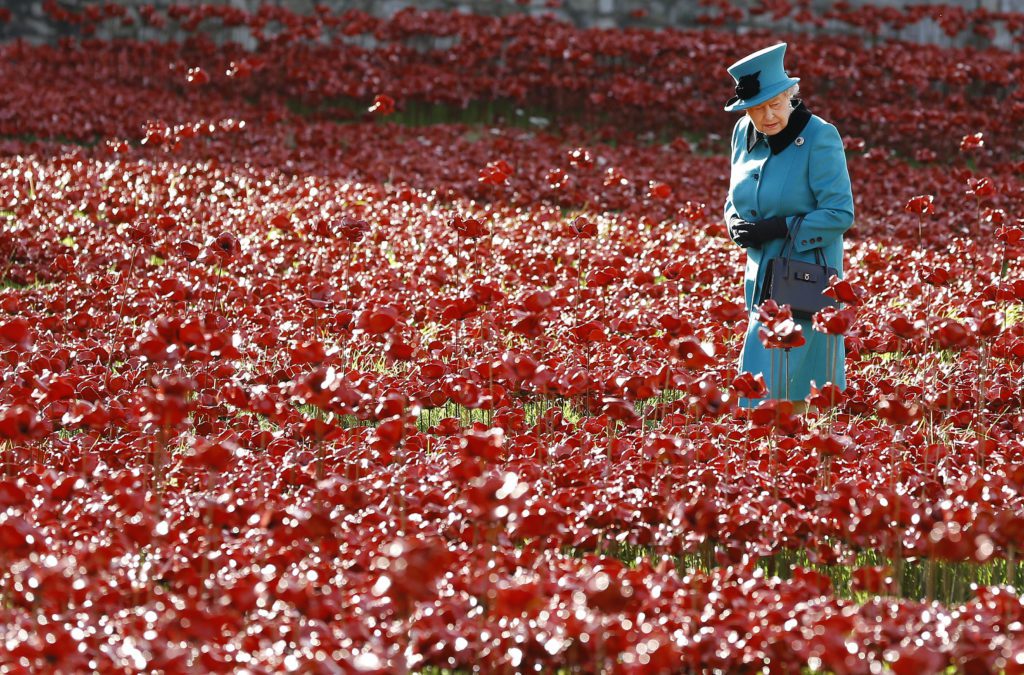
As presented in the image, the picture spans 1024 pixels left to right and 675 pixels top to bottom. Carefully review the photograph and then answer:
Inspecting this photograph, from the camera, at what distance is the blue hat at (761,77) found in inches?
185

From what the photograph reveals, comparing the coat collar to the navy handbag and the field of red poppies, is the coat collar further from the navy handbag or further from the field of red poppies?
the field of red poppies

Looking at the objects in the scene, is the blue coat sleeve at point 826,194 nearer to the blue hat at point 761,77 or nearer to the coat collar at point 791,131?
the coat collar at point 791,131

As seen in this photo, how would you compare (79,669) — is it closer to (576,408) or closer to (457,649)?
(457,649)

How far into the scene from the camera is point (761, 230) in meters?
4.93

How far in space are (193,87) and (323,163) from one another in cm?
358

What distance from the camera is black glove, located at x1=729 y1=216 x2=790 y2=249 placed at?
493cm

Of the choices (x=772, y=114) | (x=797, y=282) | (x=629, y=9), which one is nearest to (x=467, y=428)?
(x=797, y=282)

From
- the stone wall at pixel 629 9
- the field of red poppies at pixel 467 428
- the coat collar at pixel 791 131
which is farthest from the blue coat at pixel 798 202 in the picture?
the stone wall at pixel 629 9

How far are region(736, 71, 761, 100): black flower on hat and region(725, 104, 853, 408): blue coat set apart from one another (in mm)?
282

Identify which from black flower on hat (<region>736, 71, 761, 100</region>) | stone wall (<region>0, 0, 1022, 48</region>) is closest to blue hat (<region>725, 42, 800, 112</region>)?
black flower on hat (<region>736, 71, 761, 100</region>)

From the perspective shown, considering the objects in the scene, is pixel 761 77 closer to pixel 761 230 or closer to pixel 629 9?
pixel 761 230

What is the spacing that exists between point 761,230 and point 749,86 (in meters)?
0.60

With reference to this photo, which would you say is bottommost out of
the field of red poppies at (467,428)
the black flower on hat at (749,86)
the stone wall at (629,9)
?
the field of red poppies at (467,428)

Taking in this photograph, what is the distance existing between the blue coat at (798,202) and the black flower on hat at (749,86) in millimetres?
282
